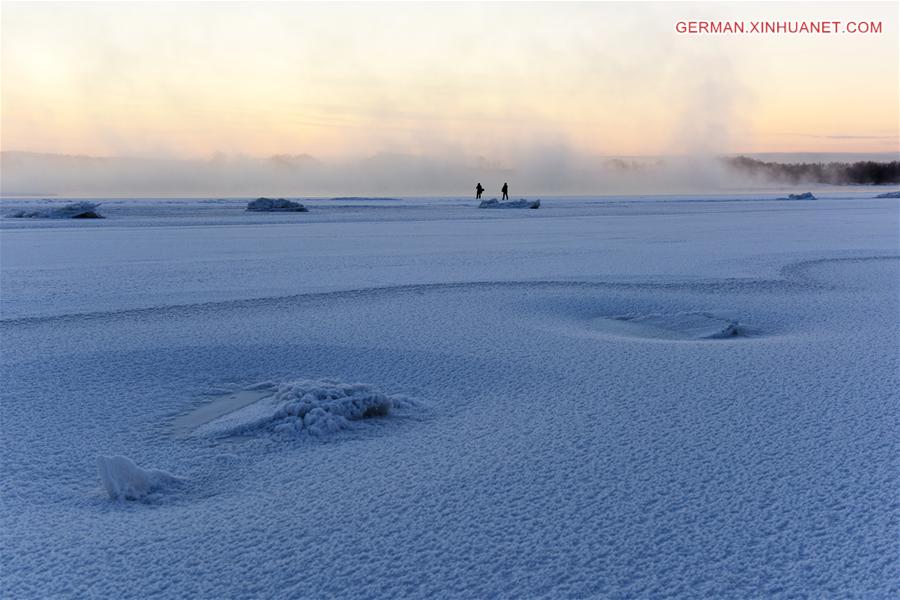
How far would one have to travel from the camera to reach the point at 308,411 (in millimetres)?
2541

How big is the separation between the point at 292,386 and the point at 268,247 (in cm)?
699

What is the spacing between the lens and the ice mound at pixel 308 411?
2.45m

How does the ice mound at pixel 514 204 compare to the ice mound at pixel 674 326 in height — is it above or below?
above

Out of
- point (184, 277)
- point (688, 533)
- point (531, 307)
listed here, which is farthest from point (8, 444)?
point (184, 277)

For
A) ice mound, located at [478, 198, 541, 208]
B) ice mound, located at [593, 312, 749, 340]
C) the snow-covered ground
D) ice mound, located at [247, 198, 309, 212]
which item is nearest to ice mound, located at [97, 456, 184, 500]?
the snow-covered ground

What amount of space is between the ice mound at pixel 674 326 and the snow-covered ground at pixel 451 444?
0.02m

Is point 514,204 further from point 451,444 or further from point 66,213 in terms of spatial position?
point 451,444

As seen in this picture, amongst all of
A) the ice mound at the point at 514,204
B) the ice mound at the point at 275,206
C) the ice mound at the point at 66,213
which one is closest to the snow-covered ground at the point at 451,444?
the ice mound at the point at 66,213

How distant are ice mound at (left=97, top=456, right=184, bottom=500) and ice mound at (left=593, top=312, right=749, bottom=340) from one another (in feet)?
8.71

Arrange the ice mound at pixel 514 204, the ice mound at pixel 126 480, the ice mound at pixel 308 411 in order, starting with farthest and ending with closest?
the ice mound at pixel 514 204 < the ice mound at pixel 308 411 < the ice mound at pixel 126 480

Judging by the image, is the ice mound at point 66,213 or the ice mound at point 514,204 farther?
the ice mound at point 514,204

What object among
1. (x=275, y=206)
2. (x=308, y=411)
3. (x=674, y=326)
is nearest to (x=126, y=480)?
(x=308, y=411)

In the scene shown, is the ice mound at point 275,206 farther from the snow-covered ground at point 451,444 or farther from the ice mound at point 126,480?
the ice mound at point 126,480

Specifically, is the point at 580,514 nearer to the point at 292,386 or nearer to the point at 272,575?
the point at 272,575
